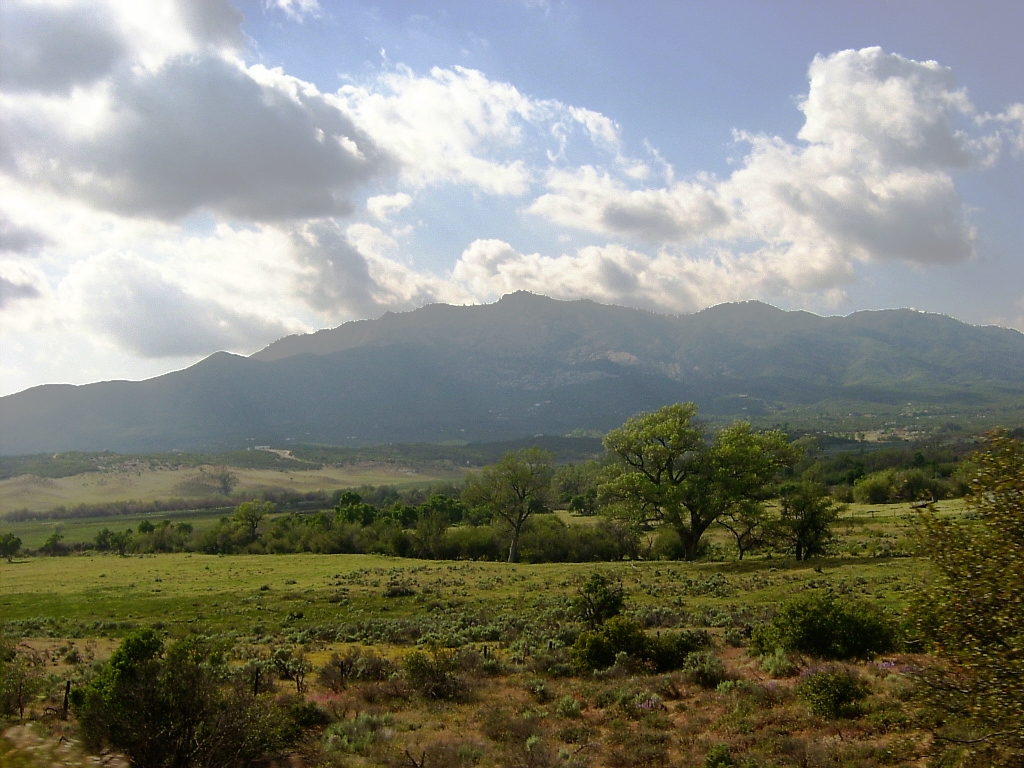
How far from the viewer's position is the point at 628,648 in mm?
19641

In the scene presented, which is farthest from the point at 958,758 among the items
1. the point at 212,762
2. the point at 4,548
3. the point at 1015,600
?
the point at 4,548

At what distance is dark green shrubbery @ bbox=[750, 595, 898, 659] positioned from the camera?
1678 centimetres

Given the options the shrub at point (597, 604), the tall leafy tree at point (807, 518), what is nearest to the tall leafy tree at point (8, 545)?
the shrub at point (597, 604)

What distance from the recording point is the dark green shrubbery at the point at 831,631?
16.8 metres

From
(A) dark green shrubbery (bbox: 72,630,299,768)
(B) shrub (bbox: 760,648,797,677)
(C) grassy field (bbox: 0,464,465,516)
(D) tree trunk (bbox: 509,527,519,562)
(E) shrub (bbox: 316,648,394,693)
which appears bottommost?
(C) grassy field (bbox: 0,464,465,516)

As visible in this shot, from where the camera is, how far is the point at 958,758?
9.41m

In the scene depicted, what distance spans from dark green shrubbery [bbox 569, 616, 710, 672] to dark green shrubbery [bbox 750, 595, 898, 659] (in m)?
2.63

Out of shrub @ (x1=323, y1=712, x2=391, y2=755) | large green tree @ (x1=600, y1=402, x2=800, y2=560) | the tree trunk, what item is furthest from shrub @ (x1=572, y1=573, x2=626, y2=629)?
the tree trunk

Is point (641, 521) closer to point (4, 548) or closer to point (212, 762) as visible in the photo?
point (212, 762)

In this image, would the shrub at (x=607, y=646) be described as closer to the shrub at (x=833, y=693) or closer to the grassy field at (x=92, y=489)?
the shrub at (x=833, y=693)

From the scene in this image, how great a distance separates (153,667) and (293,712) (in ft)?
13.3

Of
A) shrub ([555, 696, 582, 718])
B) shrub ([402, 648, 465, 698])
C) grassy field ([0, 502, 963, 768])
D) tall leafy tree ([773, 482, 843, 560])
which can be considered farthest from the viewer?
tall leafy tree ([773, 482, 843, 560])

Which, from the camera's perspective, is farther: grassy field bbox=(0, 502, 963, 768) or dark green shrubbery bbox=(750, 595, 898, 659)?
dark green shrubbery bbox=(750, 595, 898, 659)

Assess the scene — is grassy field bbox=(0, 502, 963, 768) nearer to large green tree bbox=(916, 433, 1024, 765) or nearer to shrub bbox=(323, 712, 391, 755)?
shrub bbox=(323, 712, 391, 755)
